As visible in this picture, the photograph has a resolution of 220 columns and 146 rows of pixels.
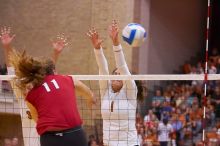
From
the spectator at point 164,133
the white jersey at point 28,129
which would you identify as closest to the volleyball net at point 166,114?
the spectator at point 164,133

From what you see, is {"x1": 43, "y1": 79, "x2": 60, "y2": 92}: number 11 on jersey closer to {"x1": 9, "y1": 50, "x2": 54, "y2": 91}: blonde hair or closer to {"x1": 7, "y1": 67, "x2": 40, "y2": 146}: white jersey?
{"x1": 9, "y1": 50, "x2": 54, "y2": 91}: blonde hair

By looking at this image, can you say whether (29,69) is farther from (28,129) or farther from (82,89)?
(28,129)

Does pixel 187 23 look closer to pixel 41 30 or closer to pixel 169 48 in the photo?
pixel 169 48

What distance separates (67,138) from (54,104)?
0.27 m

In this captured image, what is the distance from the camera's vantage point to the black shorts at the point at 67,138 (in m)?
3.87

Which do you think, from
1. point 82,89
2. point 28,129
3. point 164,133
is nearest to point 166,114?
point 164,133

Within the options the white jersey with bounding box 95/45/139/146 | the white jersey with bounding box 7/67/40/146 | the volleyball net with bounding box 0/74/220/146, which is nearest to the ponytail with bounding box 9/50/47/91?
the white jersey with bounding box 95/45/139/146

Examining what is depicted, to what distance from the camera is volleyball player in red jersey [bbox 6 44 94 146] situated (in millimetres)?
3887

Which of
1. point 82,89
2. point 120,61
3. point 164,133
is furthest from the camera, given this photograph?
point 164,133

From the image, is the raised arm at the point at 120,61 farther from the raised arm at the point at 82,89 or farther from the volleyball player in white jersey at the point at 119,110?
the raised arm at the point at 82,89

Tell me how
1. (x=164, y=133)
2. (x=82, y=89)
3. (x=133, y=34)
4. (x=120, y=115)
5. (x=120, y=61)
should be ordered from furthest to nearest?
(x=164, y=133) → (x=133, y=34) → (x=120, y=61) → (x=120, y=115) → (x=82, y=89)

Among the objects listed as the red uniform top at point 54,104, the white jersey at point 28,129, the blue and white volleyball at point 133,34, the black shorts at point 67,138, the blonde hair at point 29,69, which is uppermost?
the blue and white volleyball at point 133,34

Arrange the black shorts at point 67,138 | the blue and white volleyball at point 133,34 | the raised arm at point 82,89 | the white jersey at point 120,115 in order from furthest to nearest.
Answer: the blue and white volleyball at point 133,34 → the white jersey at point 120,115 → the raised arm at point 82,89 → the black shorts at point 67,138

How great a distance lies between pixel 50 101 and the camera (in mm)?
3928
